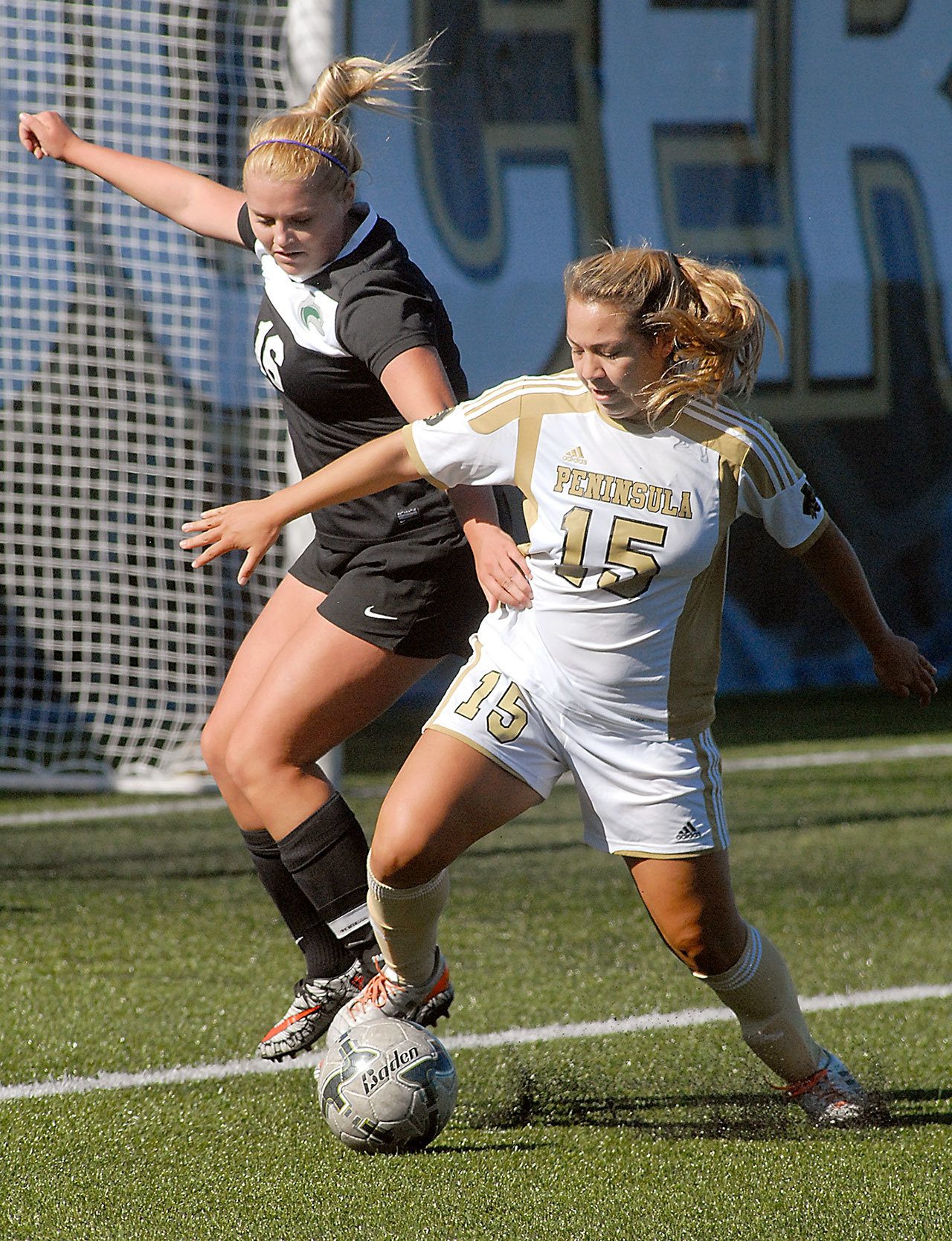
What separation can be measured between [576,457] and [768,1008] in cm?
124

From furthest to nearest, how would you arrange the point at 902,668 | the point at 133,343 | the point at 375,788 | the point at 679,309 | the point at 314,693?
the point at 133,343 < the point at 375,788 < the point at 314,693 < the point at 902,668 < the point at 679,309

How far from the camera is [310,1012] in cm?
357

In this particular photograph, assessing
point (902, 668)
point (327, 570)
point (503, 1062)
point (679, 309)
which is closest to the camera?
point (679, 309)

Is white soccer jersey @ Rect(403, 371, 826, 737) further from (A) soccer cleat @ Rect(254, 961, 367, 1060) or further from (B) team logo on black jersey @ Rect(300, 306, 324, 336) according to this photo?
(A) soccer cleat @ Rect(254, 961, 367, 1060)

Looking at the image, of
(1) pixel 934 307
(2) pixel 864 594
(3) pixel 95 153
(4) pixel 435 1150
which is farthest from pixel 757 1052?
(1) pixel 934 307

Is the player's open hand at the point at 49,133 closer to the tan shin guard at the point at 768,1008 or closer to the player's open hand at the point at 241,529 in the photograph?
the player's open hand at the point at 241,529

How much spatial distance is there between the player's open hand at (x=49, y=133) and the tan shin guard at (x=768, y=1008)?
105 inches

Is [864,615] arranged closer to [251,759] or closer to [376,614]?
[376,614]

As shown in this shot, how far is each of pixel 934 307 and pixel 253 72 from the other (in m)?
6.22

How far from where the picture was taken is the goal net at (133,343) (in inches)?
Answer: 304

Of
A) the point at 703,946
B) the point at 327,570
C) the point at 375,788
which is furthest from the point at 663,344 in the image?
the point at 375,788

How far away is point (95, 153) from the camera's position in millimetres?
4027

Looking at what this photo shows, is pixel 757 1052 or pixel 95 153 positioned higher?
pixel 95 153

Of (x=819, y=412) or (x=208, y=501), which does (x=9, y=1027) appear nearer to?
(x=208, y=501)
